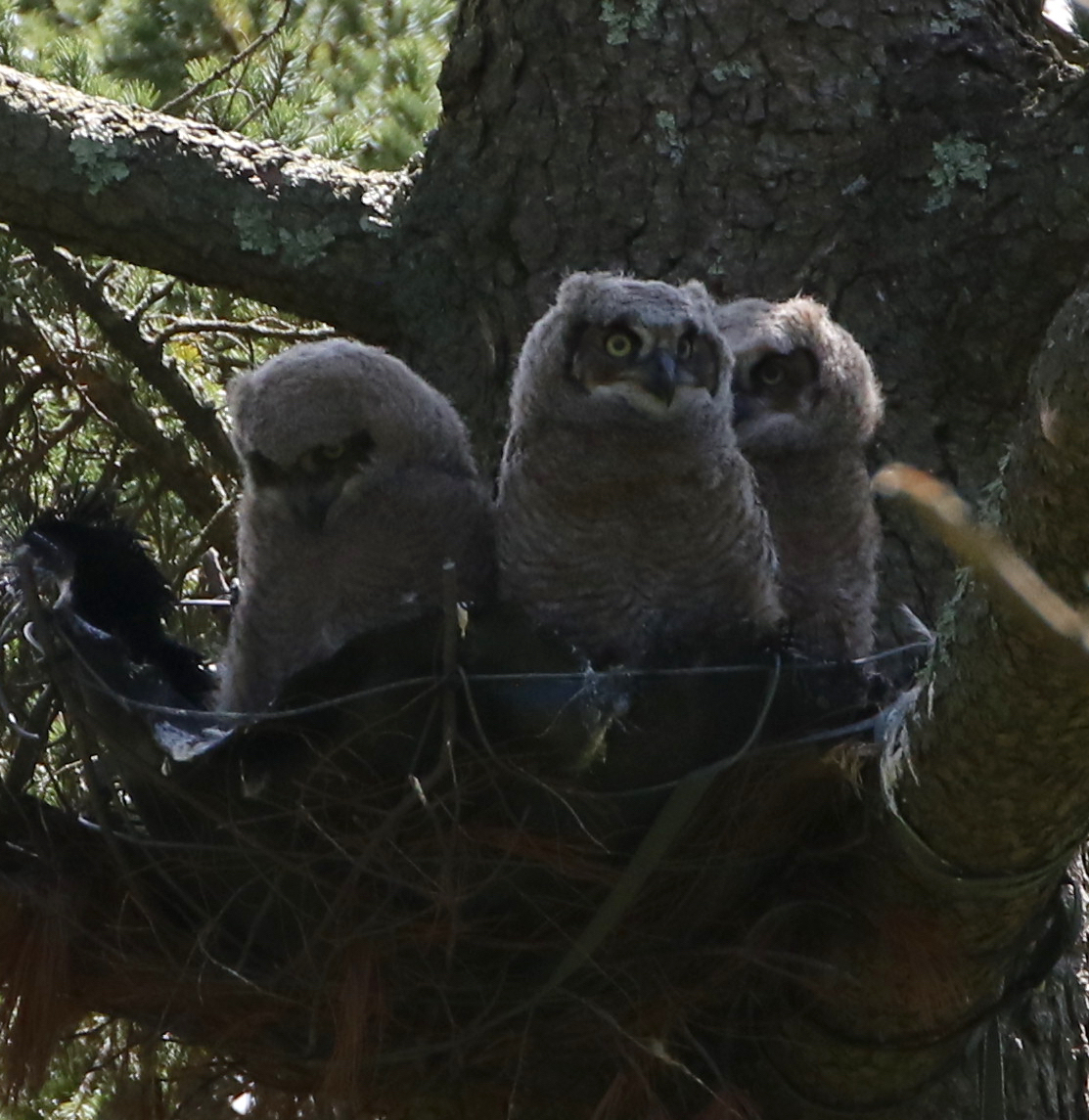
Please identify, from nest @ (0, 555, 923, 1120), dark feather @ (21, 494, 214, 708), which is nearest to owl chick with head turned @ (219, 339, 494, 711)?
dark feather @ (21, 494, 214, 708)

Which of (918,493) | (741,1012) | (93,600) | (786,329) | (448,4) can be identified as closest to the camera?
(918,493)

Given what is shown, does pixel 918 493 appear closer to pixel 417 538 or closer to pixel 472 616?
pixel 472 616

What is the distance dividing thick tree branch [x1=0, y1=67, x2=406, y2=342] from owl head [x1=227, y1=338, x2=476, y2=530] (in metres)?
0.75

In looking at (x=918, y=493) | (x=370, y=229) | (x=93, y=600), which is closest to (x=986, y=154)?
(x=370, y=229)

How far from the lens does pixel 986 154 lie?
3.84m

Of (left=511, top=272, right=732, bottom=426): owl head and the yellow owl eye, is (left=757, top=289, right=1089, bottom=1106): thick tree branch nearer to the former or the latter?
(left=511, top=272, right=732, bottom=426): owl head

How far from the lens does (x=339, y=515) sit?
10.7 ft

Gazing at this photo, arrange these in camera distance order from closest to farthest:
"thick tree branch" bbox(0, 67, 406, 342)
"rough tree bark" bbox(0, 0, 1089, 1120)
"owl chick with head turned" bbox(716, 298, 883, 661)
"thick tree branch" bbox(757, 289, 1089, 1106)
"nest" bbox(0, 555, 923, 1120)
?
"thick tree branch" bbox(757, 289, 1089, 1106) < "nest" bbox(0, 555, 923, 1120) < "owl chick with head turned" bbox(716, 298, 883, 661) < "rough tree bark" bbox(0, 0, 1089, 1120) < "thick tree branch" bbox(0, 67, 406, 342)

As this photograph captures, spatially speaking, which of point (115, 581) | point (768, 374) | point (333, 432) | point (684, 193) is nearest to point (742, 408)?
point (768, 374)

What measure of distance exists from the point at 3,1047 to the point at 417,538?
3.63 ft

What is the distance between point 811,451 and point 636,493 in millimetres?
449

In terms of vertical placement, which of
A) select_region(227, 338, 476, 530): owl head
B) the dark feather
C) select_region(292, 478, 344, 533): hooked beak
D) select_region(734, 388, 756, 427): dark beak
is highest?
select_region(734, 388, 756, 427): dark beak

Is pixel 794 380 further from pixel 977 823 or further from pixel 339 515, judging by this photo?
pixel 977 823

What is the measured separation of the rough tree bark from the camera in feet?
12.4
